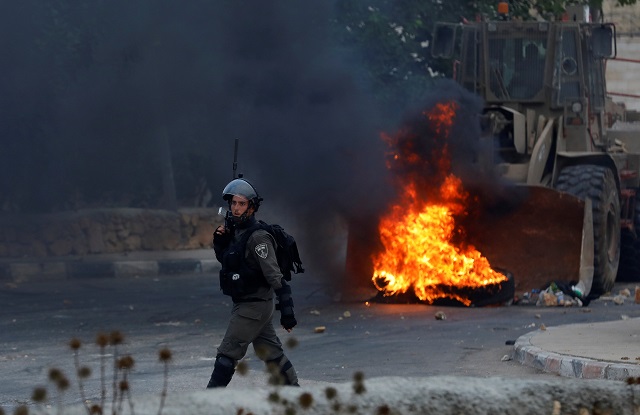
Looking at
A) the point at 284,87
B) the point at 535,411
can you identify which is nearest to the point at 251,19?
the point at 284,87

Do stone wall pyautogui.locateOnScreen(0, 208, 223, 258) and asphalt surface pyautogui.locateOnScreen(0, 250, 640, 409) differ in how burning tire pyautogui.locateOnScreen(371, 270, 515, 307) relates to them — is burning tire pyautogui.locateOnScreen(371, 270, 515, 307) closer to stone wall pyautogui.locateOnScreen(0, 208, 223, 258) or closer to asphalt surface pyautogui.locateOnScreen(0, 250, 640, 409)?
asphalt surface pyautogui.locateOnScreen(0, 250, 640, 409)

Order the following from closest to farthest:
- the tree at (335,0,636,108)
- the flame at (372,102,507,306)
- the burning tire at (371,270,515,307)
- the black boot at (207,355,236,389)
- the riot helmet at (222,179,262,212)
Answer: the black boot at (207,355,236,389), the riot helmet at (222,179,262,212), the burning tire at (371,270,515,307), the flame at (372,102,507,306), the tree at (335,0,636,108)

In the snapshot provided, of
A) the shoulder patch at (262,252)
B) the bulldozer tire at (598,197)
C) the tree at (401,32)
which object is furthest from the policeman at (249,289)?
the tree at (401,32)

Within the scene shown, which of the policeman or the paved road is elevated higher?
the policeman

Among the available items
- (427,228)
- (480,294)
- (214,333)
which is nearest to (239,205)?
(214,333)

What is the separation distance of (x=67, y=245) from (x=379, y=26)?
5389 mm

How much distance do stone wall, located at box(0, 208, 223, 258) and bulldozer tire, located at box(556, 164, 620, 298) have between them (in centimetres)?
761

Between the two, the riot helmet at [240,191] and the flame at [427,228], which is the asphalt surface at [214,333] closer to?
the flame at [427,228]

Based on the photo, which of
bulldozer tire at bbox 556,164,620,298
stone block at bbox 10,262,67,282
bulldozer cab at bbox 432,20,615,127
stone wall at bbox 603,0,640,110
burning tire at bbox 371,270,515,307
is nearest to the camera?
burning tire at bbox 371,270,515,307

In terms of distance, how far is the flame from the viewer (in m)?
13.1

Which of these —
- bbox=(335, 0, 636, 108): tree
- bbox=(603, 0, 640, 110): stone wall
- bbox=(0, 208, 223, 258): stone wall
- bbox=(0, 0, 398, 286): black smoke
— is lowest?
bbox=(0, 208, 223, 258): stone wall

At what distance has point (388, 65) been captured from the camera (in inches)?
733

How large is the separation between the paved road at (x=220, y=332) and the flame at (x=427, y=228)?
31 cm

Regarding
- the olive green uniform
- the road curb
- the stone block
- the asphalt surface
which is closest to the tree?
the asphalt surface
